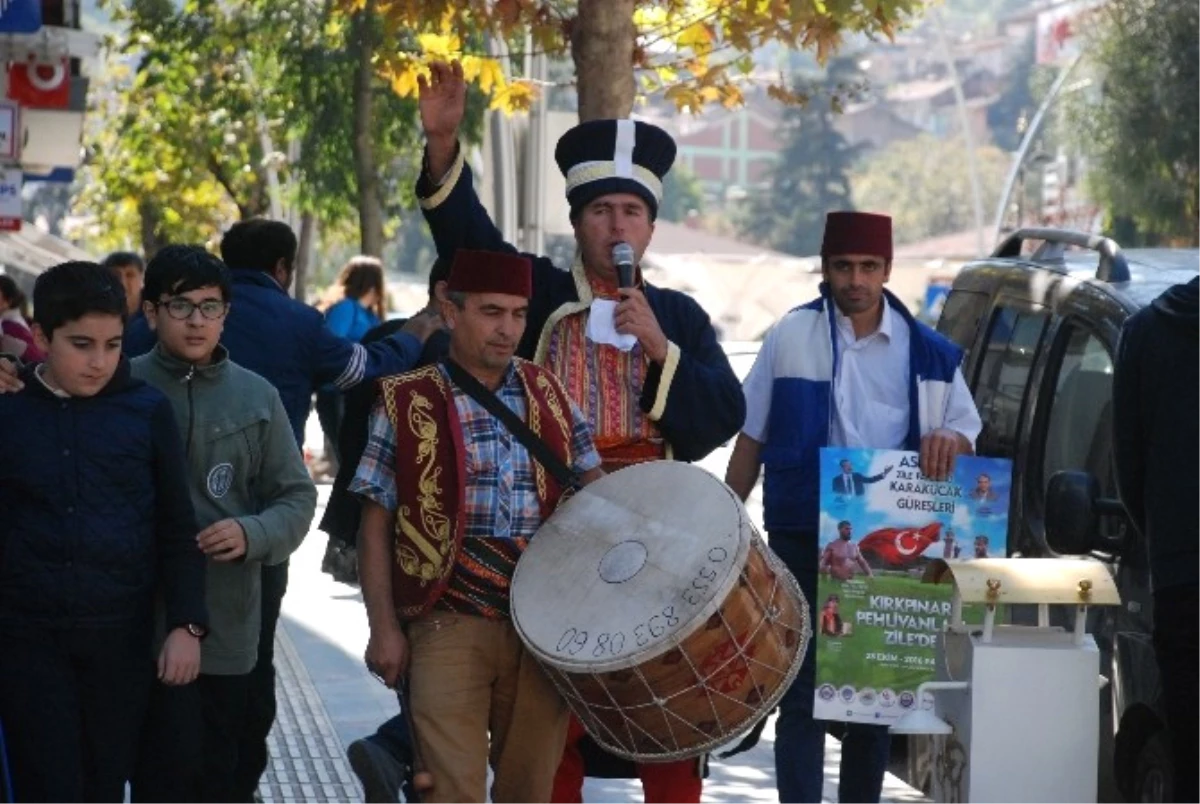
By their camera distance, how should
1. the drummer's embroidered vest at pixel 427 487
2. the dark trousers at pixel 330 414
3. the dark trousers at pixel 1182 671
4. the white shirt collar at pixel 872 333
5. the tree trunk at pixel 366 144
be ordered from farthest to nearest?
the tree trunk at pixel 366 144, the dark trousers at pixel 330 414, the white shirt collar at pixel 872 333, the drummer's embroidered vest at pixel 427 487, the dark trousers at pixel 1182 671

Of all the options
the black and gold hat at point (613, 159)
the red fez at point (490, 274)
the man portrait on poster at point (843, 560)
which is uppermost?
the black and gold hat at point (613, 159)

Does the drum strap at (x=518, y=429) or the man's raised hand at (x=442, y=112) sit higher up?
the man's raised hand at (x=442, y=112)

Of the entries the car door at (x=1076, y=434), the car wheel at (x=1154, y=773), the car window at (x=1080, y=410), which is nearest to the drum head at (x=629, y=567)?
the car wheel at (x=1154, y=773)

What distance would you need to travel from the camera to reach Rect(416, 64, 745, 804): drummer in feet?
21.6

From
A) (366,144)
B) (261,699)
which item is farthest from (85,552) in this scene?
(366,144)

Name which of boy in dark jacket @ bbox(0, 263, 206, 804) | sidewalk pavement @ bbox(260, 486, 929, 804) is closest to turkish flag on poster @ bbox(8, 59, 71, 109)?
sidewalk pavement @ bbox(260, 486, 929, 804)

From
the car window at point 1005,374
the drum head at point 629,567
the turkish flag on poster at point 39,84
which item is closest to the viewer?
the drum head at point 629,567

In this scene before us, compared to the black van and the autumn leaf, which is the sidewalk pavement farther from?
the autumn leaf

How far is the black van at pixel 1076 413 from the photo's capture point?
6992mm

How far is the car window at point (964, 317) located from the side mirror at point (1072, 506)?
92.9 inches

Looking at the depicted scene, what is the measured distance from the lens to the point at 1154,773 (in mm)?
6949

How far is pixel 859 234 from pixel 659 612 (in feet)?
6.79

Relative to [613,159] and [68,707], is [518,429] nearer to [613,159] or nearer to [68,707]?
[613,159]

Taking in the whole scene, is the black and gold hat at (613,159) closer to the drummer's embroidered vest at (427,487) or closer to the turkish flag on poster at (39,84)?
the drummer's embroidered vest at (427,487)
